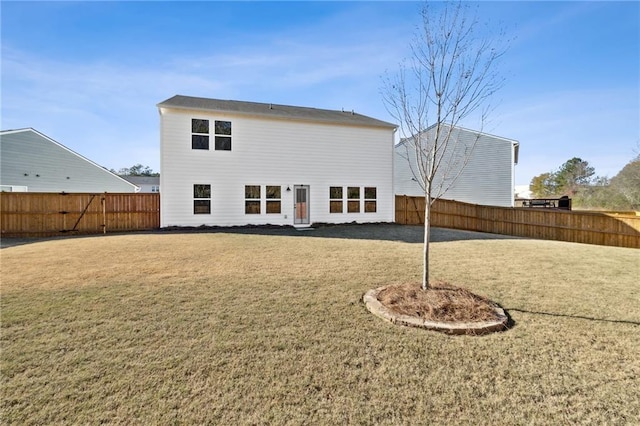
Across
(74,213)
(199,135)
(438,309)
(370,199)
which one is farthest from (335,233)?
(74,213)

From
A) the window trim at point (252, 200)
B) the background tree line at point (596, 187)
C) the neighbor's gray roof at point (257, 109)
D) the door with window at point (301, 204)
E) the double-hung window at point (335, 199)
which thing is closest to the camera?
the neighbor's gray roof at point (257, 109)

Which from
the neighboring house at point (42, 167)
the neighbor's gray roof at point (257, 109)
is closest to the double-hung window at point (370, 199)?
the neighbor's gray roof at point (257, 109)

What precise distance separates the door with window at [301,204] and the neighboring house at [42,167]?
53.4ft

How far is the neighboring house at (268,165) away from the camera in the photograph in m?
13.2

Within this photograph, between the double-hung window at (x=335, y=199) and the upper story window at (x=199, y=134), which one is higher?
the upper story window at (x=199, y=134)

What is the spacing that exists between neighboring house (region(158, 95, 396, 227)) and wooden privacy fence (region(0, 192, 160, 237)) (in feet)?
4.13

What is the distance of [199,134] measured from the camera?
1342 centimetres

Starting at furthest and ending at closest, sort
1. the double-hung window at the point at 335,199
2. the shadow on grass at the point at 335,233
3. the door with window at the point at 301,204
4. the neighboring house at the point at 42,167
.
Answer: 1. the neighboring house at the point at 42,167
2. the double-hung window at the point at 335,199
3. the door with window at the point at 301,204
4. the shadow on grass at the point at 335,233

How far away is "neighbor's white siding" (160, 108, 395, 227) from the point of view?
1309cm

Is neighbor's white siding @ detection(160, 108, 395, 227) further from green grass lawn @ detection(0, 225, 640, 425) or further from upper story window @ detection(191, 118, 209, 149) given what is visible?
green grass lawn @ detection(0, 225, 640, 425)

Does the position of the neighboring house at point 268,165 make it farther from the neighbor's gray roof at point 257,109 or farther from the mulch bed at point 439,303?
the mulch bed at point 439,303

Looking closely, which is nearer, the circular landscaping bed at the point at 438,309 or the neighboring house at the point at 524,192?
the circular landscaping bed at the point at 438,309

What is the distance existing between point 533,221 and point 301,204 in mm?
11629

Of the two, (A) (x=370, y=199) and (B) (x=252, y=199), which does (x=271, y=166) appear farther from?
(A) (x=370, y=199)
